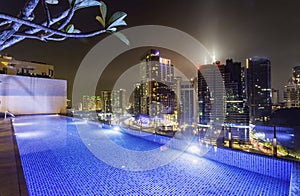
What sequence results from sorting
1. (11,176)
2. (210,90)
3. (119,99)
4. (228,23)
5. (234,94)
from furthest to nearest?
(119,99), (210,90), (234,94), (228,23), (11,176)

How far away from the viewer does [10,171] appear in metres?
2.12

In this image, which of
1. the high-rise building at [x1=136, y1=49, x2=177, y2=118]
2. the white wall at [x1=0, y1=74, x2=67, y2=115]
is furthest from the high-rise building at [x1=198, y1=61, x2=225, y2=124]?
the white wall at [x1=0, y1=74, x2=67, y2=115]

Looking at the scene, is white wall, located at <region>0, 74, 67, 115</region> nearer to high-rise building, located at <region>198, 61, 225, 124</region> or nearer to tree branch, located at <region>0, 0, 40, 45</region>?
tree branch, located at <region>0, 0, 40, 45</region>

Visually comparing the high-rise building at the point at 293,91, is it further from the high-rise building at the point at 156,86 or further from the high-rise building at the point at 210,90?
the high-rise building at the point at 156,86

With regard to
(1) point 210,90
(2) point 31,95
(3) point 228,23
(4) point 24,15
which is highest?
(3) point 228,23

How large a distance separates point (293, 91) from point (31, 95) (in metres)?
20.2

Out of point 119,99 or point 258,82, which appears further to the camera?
point 258,82

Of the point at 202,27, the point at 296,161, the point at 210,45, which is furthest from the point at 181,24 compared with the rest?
the point at 296,161

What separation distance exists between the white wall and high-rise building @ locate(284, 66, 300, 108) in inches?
682

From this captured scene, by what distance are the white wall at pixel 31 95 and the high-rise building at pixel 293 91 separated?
1732cm

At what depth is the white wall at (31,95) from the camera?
11.4 m

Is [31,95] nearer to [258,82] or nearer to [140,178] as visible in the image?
[140,178]

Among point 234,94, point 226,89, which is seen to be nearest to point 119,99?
point 226,89

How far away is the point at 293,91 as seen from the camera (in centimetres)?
1634
